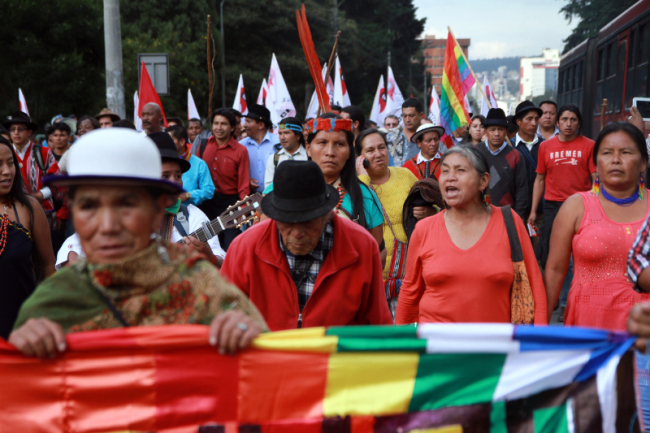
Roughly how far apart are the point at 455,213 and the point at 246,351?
219 cm

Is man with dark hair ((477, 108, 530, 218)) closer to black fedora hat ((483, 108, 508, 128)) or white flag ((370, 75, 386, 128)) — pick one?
black fedora hat ((483, 108, 508, 128))

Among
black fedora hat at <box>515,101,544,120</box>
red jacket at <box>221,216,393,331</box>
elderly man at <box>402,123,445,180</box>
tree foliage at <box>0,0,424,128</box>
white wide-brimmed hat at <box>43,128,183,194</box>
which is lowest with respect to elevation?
red jacket at <box>221,216,393,331</box>

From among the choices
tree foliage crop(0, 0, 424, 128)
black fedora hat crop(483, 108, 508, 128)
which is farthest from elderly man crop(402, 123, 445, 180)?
tree foliage crop(0, 0, 424, 128)

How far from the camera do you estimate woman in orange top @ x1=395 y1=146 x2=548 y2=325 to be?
3.79 meters

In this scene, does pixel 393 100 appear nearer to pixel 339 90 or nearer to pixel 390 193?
pixel 339 90

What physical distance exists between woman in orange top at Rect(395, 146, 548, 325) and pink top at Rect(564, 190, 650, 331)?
0.28m

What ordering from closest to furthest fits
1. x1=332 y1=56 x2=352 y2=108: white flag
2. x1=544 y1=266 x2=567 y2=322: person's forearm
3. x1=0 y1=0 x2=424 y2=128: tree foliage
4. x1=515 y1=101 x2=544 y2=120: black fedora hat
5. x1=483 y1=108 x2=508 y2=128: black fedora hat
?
x1=544 y1=266 x2=567 y2=322: person's forearm, x1=483 y1=108 x2=508 y2=128: black fedora hat, x1=515 y1=101 x2=544 y2=120: black fedora hat, x1=332 y1=56 x2=352 y2=108: white flag, x1=0 y1=0 x2=424 y2=128: tree foliage

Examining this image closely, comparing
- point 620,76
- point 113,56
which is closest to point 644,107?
point 620,76

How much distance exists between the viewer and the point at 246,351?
2209mm

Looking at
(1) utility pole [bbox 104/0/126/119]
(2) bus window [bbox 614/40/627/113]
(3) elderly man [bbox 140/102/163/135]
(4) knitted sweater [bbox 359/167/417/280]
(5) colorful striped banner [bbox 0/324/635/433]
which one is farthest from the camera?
(2) bus window [bbox 614/40/627/113]

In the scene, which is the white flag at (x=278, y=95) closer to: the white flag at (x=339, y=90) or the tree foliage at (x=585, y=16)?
the white flag at (x=339, y=90)

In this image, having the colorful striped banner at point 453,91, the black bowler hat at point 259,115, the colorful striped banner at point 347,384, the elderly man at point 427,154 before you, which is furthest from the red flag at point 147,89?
the colorful striped banner at point 347,384

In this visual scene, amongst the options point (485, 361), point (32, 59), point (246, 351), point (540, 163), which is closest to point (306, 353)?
point (246, 351)

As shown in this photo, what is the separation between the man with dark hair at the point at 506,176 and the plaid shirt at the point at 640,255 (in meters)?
5.03
